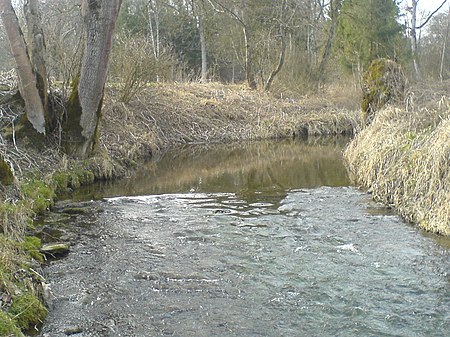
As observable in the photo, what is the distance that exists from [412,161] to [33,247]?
576 cm

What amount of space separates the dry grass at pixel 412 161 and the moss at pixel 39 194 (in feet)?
18.2

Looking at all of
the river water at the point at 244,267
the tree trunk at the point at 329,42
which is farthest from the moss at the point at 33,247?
the tree trunk at the point at 329,42

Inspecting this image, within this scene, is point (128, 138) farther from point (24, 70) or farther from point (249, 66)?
point (249, 66)

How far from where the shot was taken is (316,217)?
821cm

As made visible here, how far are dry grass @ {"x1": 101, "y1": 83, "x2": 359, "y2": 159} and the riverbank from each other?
1.3 inches

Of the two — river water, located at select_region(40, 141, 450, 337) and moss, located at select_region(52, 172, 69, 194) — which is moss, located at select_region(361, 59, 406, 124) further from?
moss, located at select_region(52, 172, 69, 194)

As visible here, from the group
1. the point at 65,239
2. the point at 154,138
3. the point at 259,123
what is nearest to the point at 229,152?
the point at 154,138

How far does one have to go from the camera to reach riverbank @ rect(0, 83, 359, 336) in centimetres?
504

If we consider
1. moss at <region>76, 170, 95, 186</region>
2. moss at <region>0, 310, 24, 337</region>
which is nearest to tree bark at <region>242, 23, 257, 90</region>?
moss at <region>76, 170, 95, 186</region>

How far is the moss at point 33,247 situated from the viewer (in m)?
6.13

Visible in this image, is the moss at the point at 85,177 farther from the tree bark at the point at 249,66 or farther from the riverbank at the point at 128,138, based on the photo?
the tree bark at the point at 249,66

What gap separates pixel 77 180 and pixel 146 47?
729cm

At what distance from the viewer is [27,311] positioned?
4.55 m

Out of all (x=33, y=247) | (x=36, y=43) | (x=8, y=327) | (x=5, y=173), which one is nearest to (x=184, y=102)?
(x=36, y=43)
